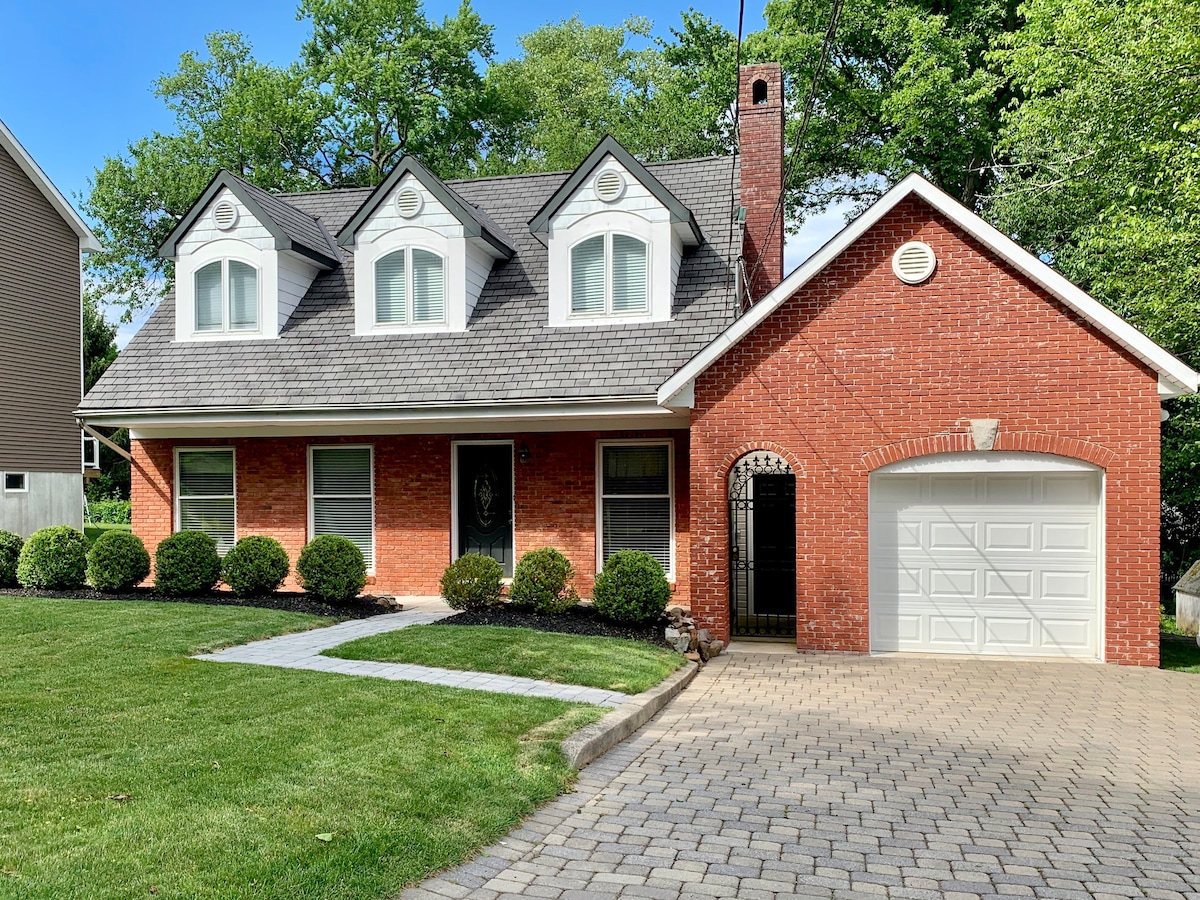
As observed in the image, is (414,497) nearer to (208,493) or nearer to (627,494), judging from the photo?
(627,494)

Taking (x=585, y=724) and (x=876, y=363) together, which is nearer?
(x=585, y=724)

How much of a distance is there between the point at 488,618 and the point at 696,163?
32.0 ft

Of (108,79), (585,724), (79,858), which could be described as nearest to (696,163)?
(585,724)

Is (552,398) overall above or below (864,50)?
below

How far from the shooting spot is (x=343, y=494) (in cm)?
1494

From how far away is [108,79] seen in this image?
90.3 feet

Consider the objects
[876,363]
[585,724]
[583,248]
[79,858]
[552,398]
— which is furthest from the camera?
[583,248]

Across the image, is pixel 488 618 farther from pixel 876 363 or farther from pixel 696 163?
pixel 696 163

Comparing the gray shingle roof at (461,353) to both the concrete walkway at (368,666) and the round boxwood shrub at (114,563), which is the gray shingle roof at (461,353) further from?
the concrete walkway at (368,666)

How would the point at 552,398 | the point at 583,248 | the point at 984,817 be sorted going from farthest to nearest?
1. the point at 583,248
2. the point at 552,398
3. the point at 984,817

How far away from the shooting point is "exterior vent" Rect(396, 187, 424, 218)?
48.4 ft

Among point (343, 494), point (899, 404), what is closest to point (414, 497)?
point (343, 494)

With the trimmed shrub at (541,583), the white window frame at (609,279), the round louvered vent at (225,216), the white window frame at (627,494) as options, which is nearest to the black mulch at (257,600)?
the trimmed shrub at (541,583)

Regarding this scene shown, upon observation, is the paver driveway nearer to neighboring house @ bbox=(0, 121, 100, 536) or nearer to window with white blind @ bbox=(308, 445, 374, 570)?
window with white blind @ bbox=(308, 445, 374, 570)
